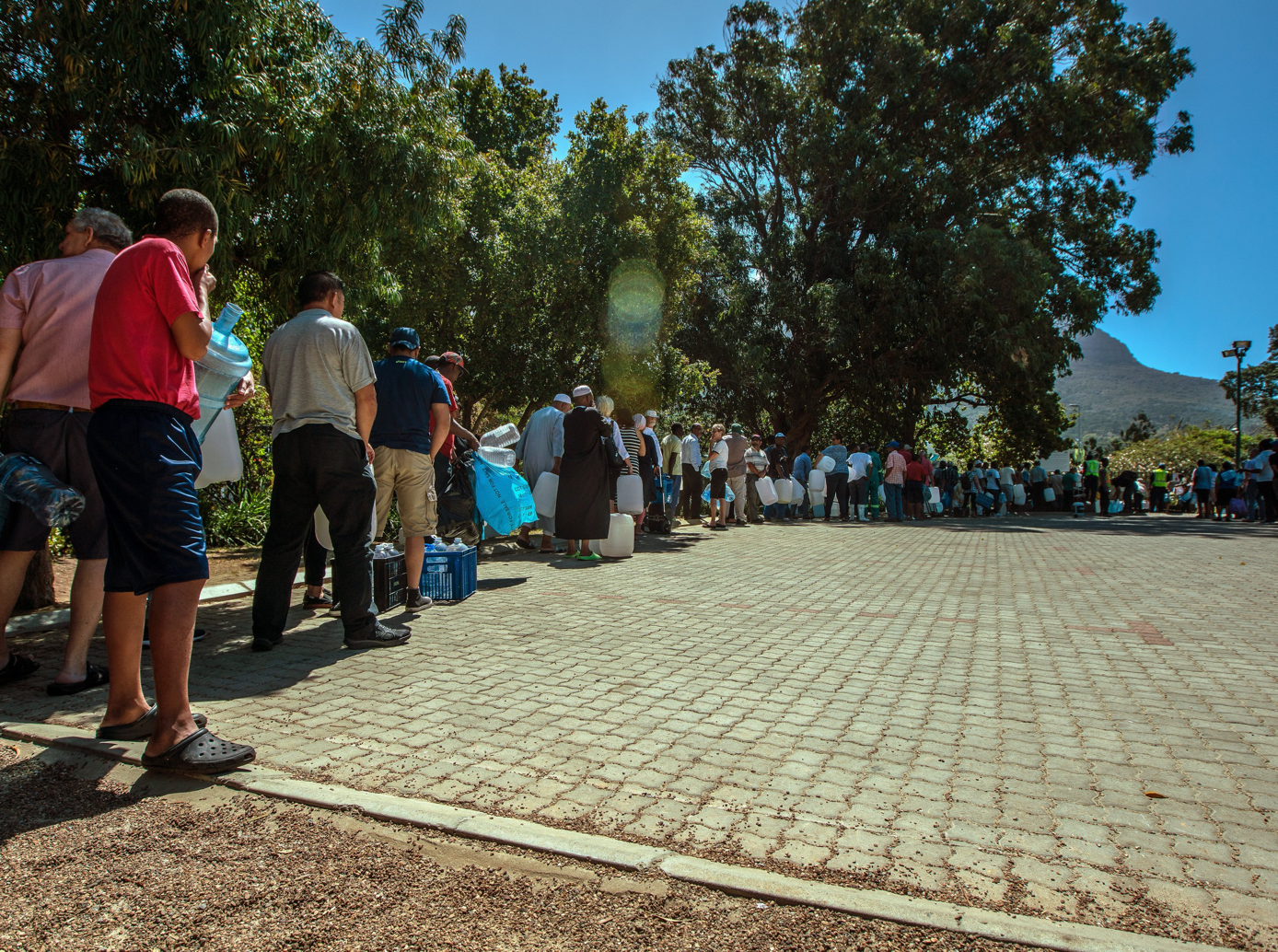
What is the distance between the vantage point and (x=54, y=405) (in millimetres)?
4133

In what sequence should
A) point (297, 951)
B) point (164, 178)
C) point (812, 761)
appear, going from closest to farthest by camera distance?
point (297, 951), point (812, 761), point (164, 178)

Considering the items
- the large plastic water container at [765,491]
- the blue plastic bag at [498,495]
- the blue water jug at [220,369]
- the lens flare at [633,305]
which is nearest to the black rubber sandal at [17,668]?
the blue water jug at [220,369]

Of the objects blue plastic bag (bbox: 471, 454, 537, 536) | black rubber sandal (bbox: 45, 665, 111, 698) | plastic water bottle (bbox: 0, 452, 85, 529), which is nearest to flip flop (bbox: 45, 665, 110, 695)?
black rubber sandal (bbox: 45, 665, 111, 698)

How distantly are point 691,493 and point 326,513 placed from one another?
13871mm

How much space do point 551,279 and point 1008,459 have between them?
89.6ft

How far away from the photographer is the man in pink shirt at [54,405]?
13.4ft

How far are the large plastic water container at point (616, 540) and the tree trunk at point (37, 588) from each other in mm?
5749

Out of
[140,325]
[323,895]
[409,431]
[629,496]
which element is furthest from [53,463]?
[629,496]

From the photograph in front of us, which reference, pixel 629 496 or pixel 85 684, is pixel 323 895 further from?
pixel 629 496

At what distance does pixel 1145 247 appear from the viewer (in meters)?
26.1

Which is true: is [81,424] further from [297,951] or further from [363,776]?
[297,951]

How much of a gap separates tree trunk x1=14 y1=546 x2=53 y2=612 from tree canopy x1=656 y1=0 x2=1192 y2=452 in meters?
19.9

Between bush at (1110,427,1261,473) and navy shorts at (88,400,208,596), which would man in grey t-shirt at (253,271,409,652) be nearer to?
navy shorts at (88,400,208,596)

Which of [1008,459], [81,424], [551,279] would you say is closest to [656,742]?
[81,424]
